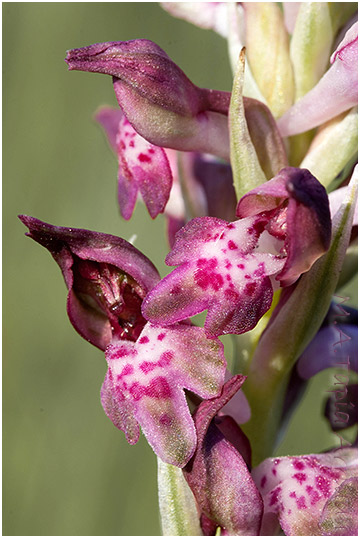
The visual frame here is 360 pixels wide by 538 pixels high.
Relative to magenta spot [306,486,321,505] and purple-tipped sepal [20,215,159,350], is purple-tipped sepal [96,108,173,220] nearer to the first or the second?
purple-tipped sepal [20,215,159,350]

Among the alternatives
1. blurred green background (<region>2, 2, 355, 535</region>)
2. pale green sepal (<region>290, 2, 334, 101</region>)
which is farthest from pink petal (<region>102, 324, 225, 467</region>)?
blurred green background (<region>2, 2, 355, 535</region>)

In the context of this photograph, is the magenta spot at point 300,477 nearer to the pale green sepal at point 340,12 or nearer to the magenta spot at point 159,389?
the magenta spot at point 159,389

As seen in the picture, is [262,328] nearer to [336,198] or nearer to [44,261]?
[336,198]

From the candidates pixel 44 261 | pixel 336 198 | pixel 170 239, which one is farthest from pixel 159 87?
pixel 44 261

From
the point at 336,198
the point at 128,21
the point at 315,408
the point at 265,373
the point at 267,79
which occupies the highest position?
the point at 128,21

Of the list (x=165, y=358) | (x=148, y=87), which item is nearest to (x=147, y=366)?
(x=165, y=358)
